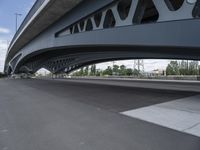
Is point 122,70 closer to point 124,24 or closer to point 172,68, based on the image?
point 172,68

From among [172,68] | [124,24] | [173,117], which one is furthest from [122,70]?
[173,117]

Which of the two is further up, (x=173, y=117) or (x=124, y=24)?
(x=124, y=24)

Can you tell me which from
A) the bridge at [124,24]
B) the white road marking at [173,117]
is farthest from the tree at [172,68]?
the white road marking at [173,117]

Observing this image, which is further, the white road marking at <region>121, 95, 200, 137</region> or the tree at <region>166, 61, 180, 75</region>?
the tree at <region>166, 61, 180, 75</region>

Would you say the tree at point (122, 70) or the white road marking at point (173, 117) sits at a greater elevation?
the tree at point (122, 70)

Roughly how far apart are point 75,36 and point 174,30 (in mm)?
8774

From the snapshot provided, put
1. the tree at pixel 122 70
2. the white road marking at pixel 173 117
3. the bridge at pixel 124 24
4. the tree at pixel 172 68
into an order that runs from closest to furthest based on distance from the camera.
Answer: the white road marking at pixel 173 117 < the bridge at pixel 124 24 < the tree at pixel 172 68 < the tree at pixel 122 70

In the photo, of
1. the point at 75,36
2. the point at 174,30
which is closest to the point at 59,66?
the point at 75,36

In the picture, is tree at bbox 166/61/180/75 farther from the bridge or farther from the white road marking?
the white road marking

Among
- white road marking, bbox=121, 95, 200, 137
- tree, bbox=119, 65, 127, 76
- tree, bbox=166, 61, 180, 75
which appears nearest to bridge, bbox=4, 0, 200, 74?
white road marking, bbox=121, 95, 200, 137

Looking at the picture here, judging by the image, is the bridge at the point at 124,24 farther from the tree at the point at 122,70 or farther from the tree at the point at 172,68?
the tree at the point at 122,70

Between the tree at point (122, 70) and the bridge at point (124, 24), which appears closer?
the bridge at point (124, 24)

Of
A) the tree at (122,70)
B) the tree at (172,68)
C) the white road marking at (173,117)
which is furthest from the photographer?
the tree at (122,70)

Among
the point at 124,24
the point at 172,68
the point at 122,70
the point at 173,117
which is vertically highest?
the point at 124,24
